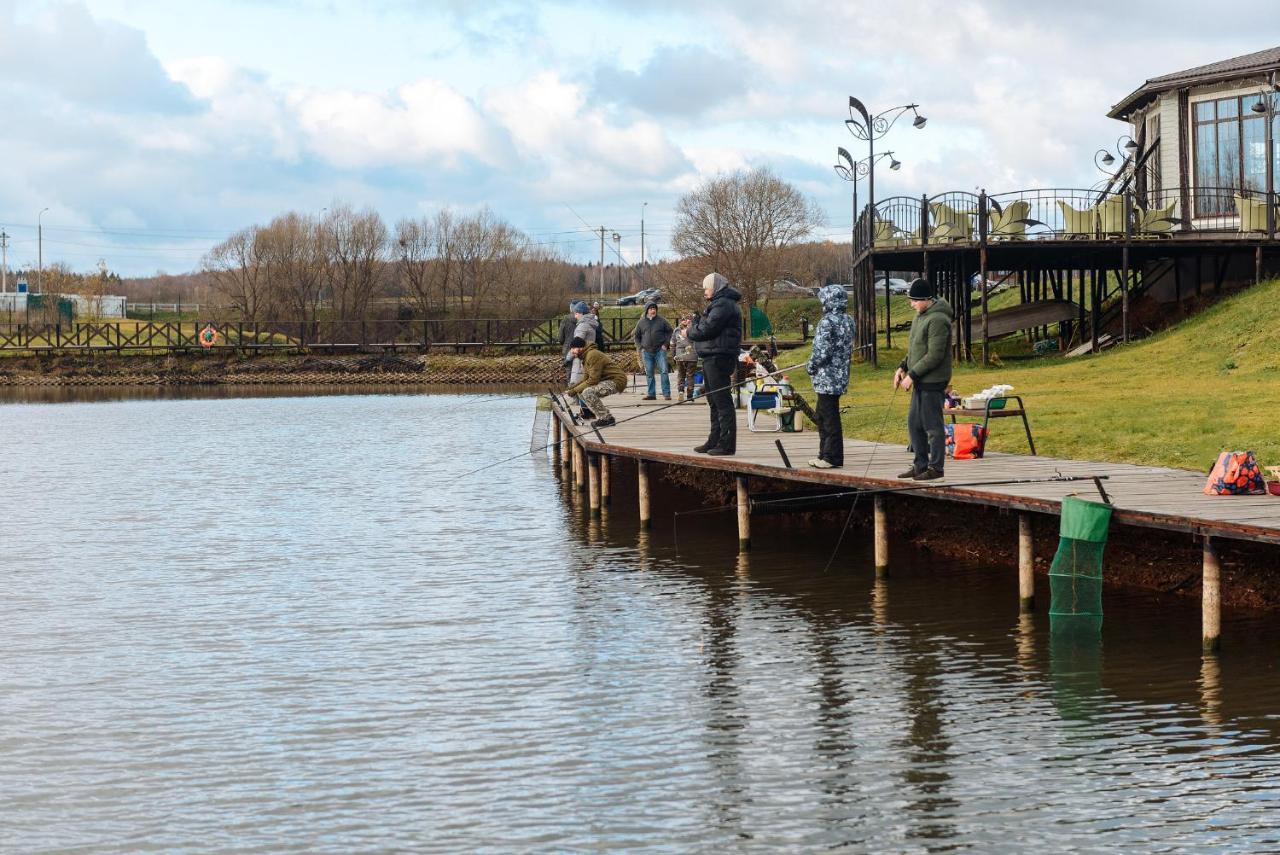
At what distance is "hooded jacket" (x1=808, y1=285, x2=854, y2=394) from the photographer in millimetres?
15281

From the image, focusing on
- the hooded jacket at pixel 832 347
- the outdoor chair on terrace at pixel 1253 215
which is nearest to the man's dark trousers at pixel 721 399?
the hooded jacket at pixel 832 347

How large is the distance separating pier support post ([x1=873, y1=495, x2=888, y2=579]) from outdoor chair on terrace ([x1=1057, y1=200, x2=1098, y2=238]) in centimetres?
1857

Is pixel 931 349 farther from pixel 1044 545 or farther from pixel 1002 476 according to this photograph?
pixel 1044 545

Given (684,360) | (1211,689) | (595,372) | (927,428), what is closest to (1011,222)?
(684,360)

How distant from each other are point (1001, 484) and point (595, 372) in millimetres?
9287

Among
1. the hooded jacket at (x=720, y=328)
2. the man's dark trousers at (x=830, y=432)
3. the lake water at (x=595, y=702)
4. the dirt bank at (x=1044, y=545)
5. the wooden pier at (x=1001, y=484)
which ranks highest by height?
the hooded jacket at (x=720, y=328)

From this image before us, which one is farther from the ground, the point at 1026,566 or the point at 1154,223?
the point at 1154,223

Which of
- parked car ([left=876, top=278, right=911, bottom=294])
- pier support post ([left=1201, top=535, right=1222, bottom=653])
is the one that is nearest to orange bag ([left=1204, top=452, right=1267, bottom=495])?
pier support post ([left=1201, top=535, right=1222, bottom=653])

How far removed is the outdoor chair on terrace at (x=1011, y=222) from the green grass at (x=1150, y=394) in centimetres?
259

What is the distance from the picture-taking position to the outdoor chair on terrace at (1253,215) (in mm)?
32625

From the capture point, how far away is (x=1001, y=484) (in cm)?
1383

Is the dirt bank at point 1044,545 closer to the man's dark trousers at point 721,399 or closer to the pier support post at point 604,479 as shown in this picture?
the pier support post at point 604,479

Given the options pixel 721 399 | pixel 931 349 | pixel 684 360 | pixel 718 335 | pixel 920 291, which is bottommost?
pixel 721 399

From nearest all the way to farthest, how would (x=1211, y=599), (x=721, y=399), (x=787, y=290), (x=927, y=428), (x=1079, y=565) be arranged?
(x=1211, y=599)
(x=1079, y=565)
(x=927, y=428)
(x=721, y=399)
(x=787, y=290)
